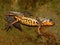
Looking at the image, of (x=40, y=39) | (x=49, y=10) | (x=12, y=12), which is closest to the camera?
(x=40, y=39)

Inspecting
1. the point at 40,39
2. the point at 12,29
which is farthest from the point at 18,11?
the point at 40,39

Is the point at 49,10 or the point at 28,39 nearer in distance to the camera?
the point at 28,39

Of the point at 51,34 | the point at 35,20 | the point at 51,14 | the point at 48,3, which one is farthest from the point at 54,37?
the point at 48,3

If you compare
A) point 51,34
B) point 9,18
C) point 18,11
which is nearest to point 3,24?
point 9,18

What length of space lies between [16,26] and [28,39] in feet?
0.68

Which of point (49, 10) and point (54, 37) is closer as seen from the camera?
point (54, 37)

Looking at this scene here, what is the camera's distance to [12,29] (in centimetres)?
257

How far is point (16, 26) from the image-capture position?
102 inches

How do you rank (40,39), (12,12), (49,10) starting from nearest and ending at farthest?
(40,39) → (12,12) → (49,10)

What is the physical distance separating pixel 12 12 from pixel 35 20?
0.99ft

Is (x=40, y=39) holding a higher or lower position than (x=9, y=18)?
lower

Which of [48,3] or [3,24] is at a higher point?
[48,3]

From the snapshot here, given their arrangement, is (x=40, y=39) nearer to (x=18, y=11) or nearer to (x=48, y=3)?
(x=18, y=11)

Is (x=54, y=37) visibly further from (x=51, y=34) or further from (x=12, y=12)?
(x=12, y=12)
